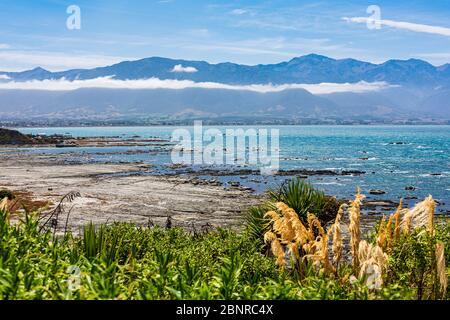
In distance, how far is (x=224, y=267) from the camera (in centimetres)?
661

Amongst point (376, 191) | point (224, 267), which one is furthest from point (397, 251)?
point (376, 191)

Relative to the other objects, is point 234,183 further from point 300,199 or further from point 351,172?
point 300,199

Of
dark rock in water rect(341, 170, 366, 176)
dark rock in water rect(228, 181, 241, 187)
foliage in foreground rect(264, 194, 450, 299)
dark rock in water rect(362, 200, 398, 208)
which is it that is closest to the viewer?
foliage in foreground rect(264, 194, 450, 299)

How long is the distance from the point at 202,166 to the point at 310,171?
1433 cm

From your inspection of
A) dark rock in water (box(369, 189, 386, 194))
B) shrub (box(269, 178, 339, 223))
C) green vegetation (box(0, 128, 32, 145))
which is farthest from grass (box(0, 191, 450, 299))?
green vegetation (box(0, 128, 32, 145))

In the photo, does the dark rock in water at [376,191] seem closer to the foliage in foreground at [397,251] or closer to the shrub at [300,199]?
the shrub at [300,199]

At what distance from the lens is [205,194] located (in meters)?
44.2

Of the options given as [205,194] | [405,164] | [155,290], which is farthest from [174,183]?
[155,290]

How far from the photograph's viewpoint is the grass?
5.66 meters

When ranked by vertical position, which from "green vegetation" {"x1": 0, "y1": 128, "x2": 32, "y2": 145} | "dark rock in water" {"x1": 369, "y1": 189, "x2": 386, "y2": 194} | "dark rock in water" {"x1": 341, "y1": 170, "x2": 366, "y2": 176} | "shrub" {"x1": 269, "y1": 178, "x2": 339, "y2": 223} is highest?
"shrub" {"x1": 269, "y1": 178, "x2": 339, "y2": 223}

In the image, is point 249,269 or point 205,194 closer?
point 249,269

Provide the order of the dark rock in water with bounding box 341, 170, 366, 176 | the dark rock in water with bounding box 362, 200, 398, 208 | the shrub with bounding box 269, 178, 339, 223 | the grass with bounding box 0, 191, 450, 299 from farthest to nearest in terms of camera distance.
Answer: the dark rock in water with bounding box 341, 170, 366, 176, the dark rock in water with bounding box 362, 200, 398, 208, the shrub with bounding box 269, 178, 339, 223, the grass with bounding box 0, 191, 450, 299

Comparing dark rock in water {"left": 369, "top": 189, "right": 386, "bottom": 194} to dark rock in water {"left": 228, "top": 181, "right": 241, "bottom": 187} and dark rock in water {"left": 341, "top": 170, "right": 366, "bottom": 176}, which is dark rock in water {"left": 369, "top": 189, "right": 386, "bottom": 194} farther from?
dark rock in water {"left": 341, "top": 170, "right": 366, "bottom": 176}
